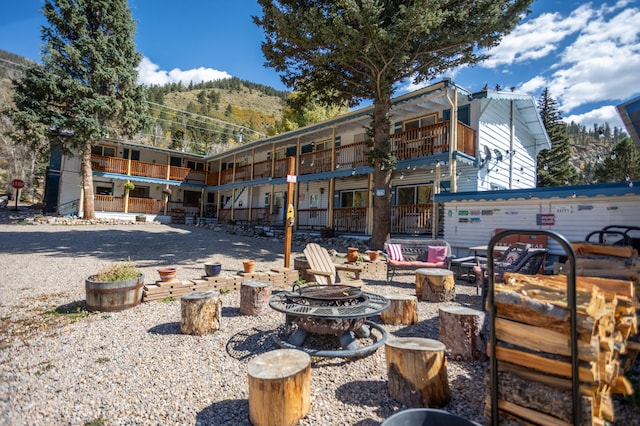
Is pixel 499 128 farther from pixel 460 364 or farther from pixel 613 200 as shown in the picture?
pixel 460 364

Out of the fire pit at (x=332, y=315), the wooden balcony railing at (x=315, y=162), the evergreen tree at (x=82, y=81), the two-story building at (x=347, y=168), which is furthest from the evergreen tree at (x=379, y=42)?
the evergreen tree at (x=82, y=81)

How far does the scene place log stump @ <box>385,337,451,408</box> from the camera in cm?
257

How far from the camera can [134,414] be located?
8.32ft

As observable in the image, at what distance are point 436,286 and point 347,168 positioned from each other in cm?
929

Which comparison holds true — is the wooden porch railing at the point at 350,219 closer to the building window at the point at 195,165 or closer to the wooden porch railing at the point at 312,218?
the wooden porch railing at the point at 312,218

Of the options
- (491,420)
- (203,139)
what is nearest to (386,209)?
(491,420)

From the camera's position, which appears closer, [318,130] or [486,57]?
[486,57]

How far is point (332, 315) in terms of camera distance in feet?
10.6

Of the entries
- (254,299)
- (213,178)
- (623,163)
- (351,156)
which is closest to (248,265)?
(254,299)

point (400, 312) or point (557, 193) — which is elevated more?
point (557, 193)

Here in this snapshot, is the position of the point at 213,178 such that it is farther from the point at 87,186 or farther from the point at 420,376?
the point at 420,376

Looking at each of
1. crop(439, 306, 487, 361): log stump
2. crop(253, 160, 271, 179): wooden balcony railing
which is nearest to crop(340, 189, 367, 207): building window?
crop(253, 160, 271, 179): wooden balcony railing

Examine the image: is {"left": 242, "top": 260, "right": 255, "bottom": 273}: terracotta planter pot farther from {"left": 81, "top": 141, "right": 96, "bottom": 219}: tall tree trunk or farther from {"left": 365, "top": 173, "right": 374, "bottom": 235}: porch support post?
{"left": 81, "top": 141, "right": 96, "bottom": 219}: tall tree trunk

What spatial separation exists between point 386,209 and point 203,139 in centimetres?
4741
